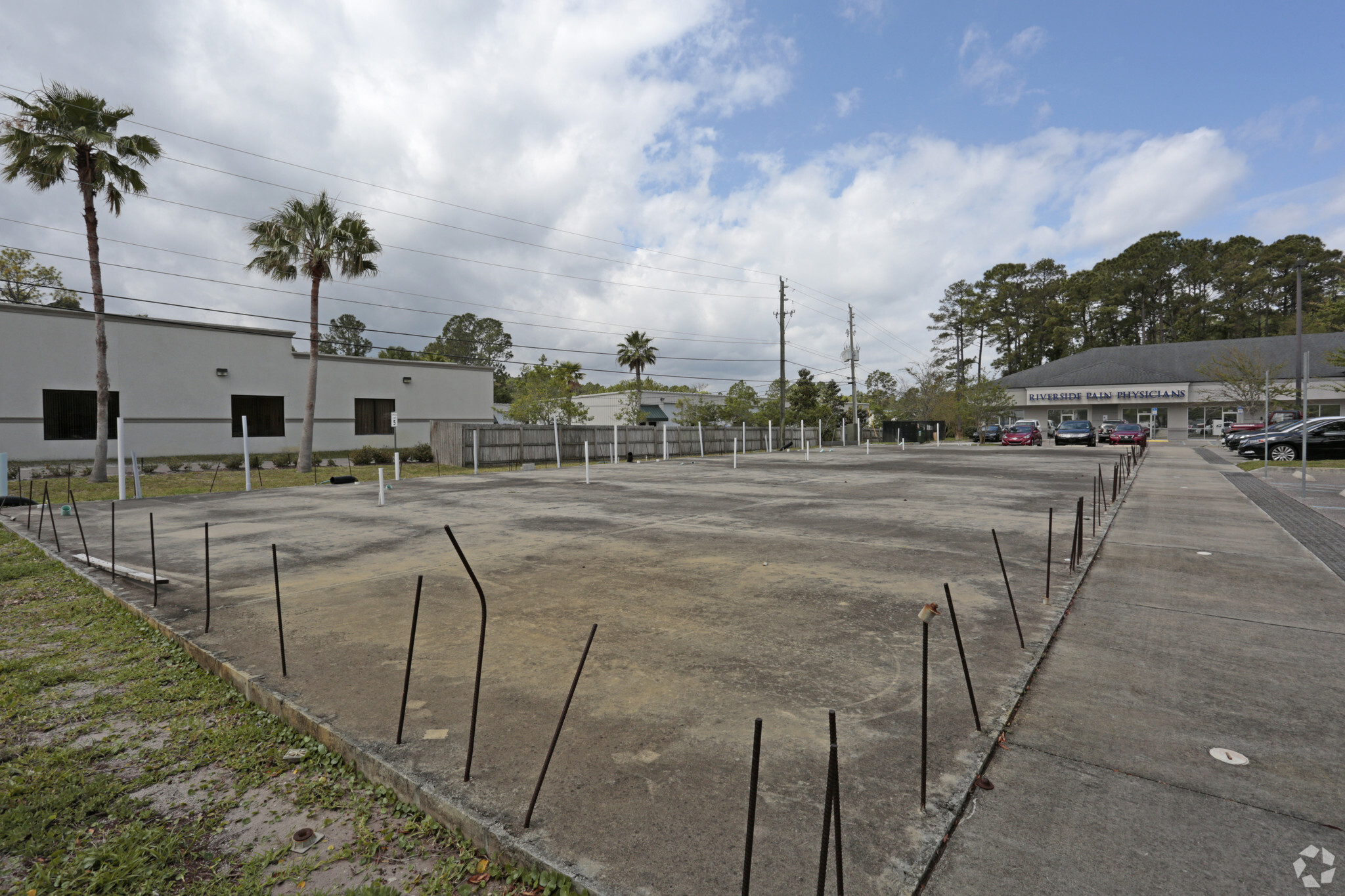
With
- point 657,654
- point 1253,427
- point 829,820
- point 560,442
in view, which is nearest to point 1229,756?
point 829,820

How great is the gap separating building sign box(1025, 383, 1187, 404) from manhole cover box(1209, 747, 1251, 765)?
6918 centimetres

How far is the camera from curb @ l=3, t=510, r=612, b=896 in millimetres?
2396

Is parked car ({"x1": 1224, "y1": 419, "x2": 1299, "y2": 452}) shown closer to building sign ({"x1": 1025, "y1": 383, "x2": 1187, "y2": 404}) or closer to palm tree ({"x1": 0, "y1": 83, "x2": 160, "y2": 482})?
building sign ({"x1": 1025, "y1": 383, "x2": 1187, "y2": 404})

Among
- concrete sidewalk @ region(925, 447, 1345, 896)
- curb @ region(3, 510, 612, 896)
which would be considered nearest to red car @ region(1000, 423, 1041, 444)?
concrete sidewalk @ region(925, 447, 1345, 896)

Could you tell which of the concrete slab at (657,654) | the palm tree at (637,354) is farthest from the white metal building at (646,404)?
the concrete slab at (657,654)

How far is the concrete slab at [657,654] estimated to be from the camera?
2613mm

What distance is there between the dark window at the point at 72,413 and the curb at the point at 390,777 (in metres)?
26.5

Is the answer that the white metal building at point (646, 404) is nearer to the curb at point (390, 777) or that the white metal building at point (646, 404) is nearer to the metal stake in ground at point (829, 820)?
the curb at point (390, 777)

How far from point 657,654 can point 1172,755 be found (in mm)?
2954

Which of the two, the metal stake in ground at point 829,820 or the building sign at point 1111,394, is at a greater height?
the building sign at point 1111,394

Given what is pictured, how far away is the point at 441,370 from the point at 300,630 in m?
32.9

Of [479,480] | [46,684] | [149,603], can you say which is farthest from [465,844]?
[479,480]

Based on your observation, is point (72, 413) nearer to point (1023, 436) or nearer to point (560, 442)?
point (560, 442)

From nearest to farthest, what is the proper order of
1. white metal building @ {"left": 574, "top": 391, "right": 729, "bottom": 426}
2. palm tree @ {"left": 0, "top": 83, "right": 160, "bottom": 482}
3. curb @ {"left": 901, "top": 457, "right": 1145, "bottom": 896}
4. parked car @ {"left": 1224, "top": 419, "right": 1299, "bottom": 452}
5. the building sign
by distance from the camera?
curb @ {"left": 901, "top": 457, "right": 1145, "bottom": 896}
palm tree @ {"left": 0, "top": 83, "right": 160, "bottom": 482}
parked car @ {"left": 1224, "top": 419, "right": 1299, "bottom": 452}
the building sign
white metal building @ {"left": 574, "top": 391, "right": 729, "bottom": 426}
